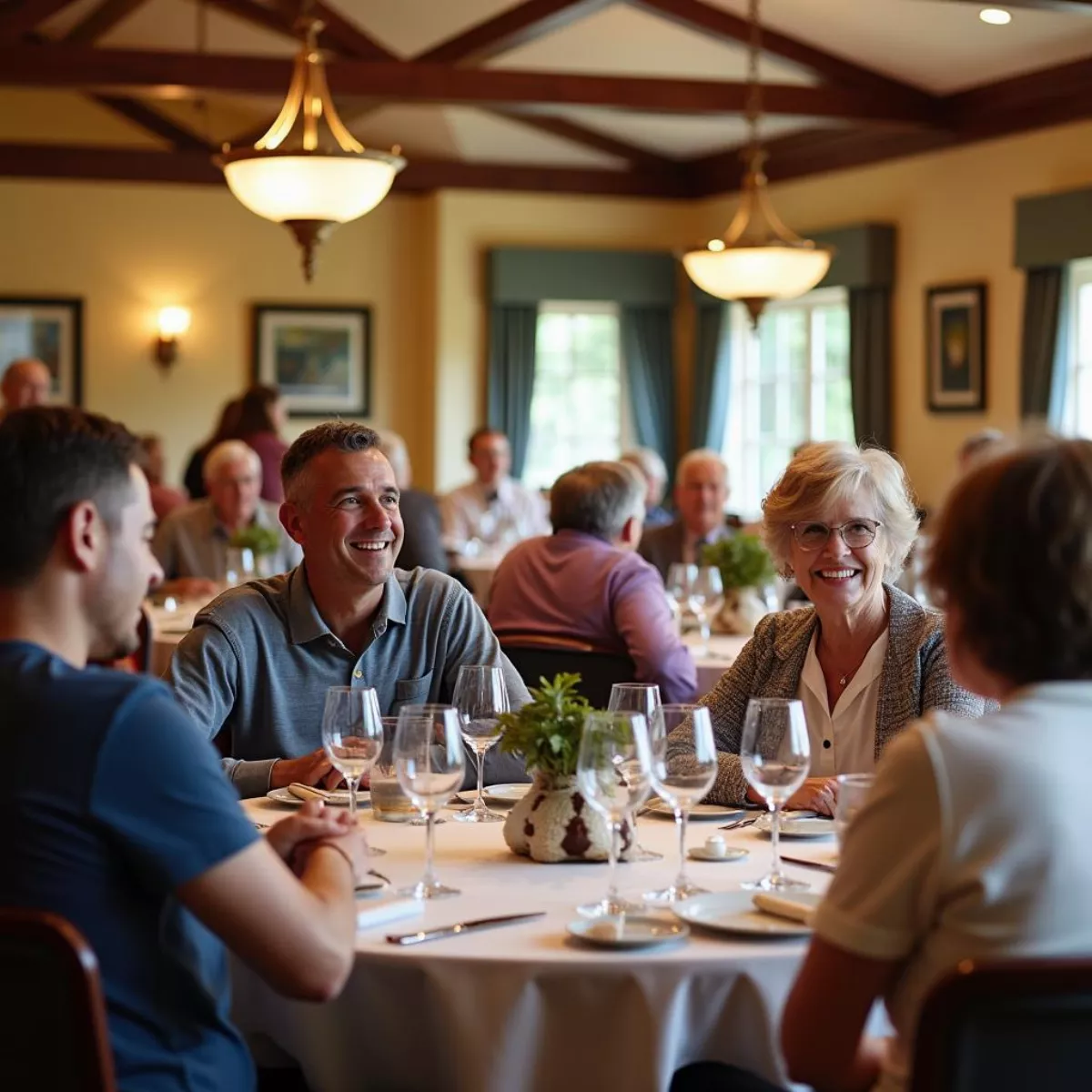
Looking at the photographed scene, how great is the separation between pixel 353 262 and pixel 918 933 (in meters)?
10.9

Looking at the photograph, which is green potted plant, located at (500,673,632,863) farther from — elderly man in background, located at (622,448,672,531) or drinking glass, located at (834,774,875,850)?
elderly man in background, located at (622,448,672,531)

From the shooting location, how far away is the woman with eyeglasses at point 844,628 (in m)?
A: 2.94

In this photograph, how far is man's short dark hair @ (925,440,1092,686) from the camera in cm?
152

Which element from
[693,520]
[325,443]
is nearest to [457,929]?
[325,443]

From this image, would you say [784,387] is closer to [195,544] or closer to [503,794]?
[195,544]

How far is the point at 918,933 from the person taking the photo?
158 cm

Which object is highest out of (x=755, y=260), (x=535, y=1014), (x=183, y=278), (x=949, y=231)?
(x=949, y=231)

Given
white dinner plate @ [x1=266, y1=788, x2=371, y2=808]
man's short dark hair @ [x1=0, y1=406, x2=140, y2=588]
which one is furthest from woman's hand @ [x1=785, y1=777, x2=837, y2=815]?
man's short dark hair @ [x1=0, y1=406, x2=140, y2=588]

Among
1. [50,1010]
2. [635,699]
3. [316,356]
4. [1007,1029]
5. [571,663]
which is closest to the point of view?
[1007,1029]

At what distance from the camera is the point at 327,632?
10.1 feet

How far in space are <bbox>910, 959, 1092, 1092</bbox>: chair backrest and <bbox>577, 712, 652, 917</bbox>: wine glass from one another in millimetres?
660

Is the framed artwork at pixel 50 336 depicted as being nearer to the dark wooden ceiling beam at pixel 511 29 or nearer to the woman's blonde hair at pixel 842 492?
the dark wooden ceiling beam at pixel 511 29

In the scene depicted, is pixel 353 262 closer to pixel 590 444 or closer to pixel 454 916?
pixel 590 444

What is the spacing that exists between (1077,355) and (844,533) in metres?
6.39
